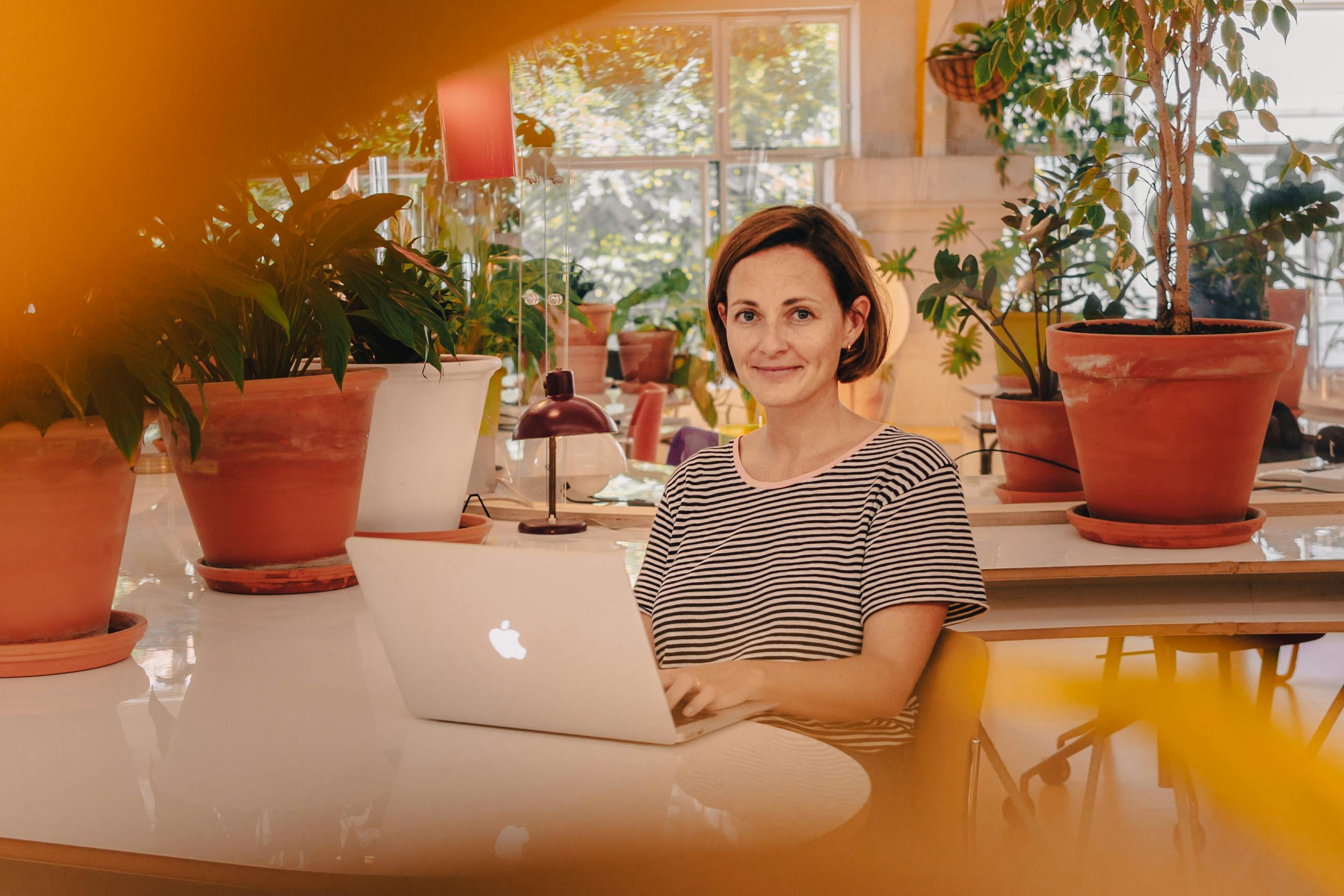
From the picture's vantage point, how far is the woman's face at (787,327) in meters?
1.07

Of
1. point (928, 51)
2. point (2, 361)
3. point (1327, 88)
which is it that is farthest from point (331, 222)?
point (928, 51)

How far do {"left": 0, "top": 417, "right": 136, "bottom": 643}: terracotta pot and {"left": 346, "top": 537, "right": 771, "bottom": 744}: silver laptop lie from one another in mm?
357

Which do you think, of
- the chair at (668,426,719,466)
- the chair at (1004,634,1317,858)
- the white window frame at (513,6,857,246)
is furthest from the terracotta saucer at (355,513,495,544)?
the white window frame at (513,6,857,246)

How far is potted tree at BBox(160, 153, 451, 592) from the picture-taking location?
48.8 inches

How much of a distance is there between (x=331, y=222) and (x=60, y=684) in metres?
0.53

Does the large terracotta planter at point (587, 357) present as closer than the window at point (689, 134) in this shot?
Yes

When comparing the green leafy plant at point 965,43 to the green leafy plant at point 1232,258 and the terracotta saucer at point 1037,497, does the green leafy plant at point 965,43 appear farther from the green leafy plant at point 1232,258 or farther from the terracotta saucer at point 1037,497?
the terracotta saucer at point 1037,497

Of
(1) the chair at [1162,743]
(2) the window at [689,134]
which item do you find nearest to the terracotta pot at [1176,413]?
(1) the chair at [1162,743]

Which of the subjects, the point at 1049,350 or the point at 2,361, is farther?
the point at 1049,350

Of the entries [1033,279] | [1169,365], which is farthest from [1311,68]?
[1169,365]

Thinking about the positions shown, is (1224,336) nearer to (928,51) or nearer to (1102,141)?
(1102,141)

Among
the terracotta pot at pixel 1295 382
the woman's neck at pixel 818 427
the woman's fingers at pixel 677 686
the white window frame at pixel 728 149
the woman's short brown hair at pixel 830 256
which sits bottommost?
the woman's fingers at pixel 677 686

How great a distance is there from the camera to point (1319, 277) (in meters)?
2.57

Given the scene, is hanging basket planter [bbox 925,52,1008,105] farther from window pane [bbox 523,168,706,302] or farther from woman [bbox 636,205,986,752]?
woman [bbox 636,205,986,752]
